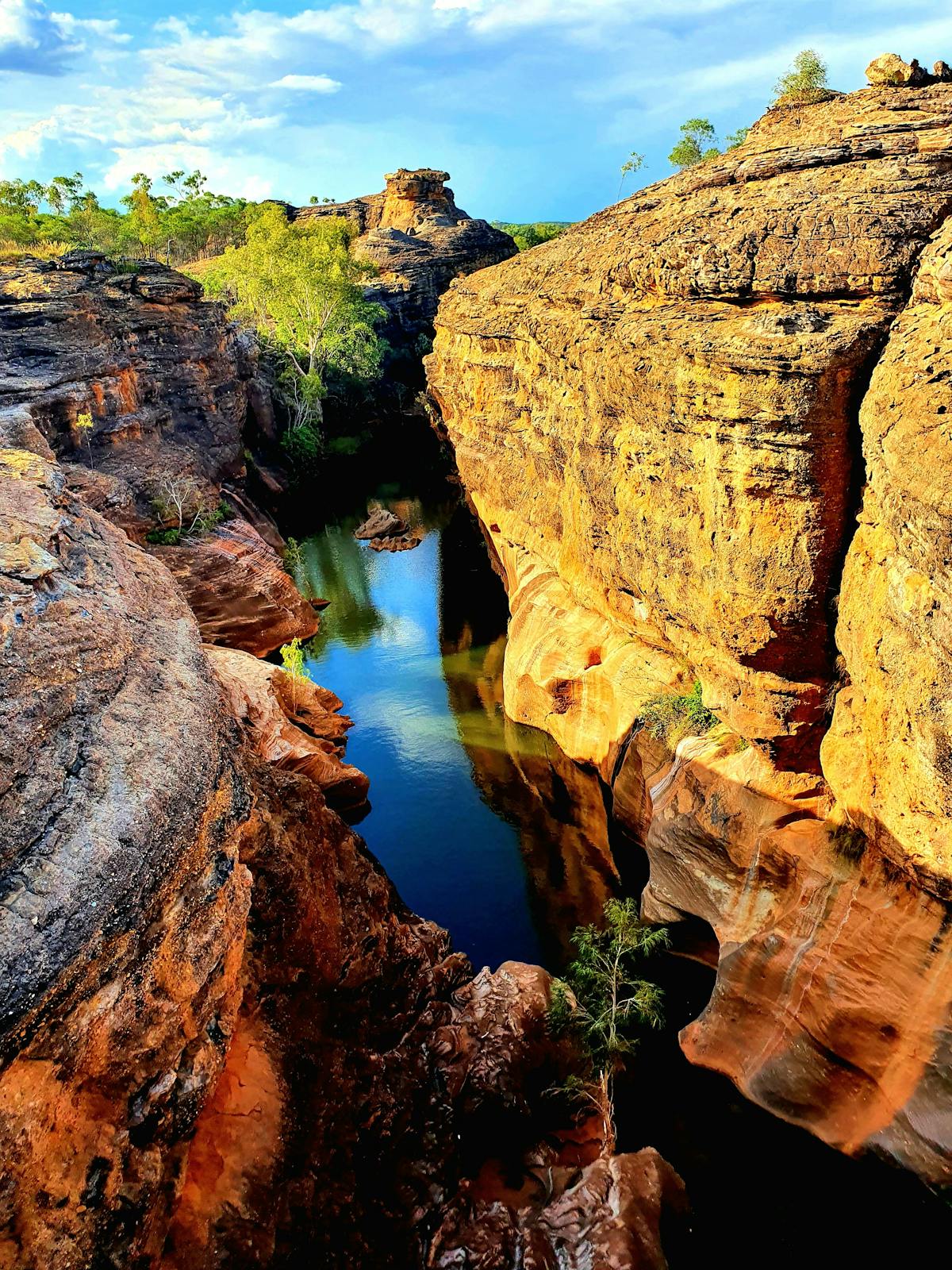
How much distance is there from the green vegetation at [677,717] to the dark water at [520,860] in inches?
116

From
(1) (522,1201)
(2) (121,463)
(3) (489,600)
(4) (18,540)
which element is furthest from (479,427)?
(1) (522,1201)

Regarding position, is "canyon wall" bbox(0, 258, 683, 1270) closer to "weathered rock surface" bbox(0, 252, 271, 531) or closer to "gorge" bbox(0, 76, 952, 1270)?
"gorge" bbox(0, 76, 952, 1270)

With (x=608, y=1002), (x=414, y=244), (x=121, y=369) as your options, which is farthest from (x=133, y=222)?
(x=608, y=1002)

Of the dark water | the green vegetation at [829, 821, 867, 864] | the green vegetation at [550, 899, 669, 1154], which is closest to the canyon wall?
the green vegetation at [550, 899, 669, 1154]

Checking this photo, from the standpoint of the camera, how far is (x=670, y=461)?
1161 centimetres

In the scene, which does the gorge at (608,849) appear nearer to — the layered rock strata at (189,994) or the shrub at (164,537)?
the layered rock strata at (189,994)

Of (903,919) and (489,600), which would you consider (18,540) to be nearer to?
(903,919)

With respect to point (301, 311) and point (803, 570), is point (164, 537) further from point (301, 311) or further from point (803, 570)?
point (301, 311)

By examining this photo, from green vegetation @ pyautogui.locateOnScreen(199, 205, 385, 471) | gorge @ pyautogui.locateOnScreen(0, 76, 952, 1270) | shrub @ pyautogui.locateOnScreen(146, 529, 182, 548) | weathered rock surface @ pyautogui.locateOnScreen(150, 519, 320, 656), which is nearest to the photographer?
gorge @ pyautogui.locateOnScreen(0, 76, 952, 1270)

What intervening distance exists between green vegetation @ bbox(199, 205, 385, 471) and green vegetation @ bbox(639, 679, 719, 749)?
31661mm

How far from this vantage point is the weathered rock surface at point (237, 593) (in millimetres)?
22641

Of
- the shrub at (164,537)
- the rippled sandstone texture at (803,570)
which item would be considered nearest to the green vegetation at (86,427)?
the shrub at (164,537)

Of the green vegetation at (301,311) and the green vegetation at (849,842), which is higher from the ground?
the green vegetation at (301,311)

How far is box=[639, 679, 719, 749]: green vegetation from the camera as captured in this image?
1338cm
